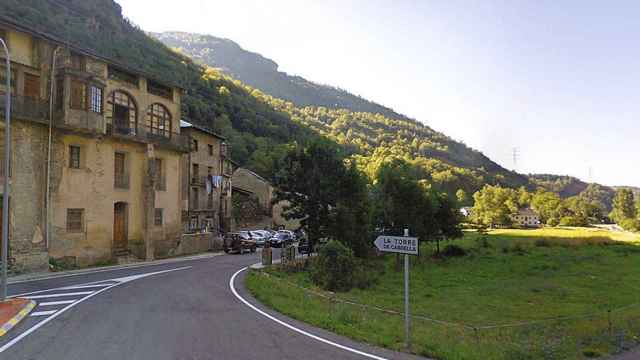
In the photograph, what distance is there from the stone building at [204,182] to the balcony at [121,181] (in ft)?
34.9

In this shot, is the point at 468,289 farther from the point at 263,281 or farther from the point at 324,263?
the point at 263,281

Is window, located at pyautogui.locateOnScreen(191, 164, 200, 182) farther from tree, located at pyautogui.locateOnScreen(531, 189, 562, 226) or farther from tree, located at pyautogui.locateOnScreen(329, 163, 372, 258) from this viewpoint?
tree, located at pyautogui.locateOnScreen(531, 189, 562, 226)

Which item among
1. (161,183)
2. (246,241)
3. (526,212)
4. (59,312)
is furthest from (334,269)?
(526,212)

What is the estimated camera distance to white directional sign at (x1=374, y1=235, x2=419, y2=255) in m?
10.1

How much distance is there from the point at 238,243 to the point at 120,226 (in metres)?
11.3

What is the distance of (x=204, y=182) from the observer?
48.6 meters

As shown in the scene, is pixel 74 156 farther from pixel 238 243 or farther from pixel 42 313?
pixel 42 313

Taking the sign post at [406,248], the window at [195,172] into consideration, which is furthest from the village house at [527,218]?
the sign post at [406,248]

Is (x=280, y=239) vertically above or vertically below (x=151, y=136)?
below

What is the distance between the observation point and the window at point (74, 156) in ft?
95.5

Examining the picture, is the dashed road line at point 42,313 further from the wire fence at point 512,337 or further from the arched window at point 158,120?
the arched window at point 158,120

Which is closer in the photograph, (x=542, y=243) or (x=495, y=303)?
(x=495, y=303)

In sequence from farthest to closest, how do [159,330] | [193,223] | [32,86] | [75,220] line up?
1. [193,223]
2. [75,220]
3. [32,86]
4. [159,330]

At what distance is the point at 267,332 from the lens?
1148 cm
